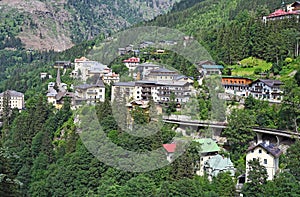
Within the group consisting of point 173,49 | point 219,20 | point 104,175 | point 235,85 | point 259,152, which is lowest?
point 104,175

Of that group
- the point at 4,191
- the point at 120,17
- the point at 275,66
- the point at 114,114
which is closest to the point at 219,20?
the point at 275,66

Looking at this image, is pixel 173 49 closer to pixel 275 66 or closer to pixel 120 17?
pixel 275 66

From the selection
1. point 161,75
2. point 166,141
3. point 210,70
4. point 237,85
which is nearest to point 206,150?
point 166,141

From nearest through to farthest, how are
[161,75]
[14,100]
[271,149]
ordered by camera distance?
[271,149], [161,75], [14,100]

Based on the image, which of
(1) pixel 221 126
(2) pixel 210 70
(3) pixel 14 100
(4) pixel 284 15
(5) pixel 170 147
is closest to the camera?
(5) pixel 170 147

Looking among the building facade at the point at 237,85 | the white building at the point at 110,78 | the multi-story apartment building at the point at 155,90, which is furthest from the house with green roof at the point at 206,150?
the white building at the point at 110,78

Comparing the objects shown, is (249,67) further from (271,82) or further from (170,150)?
(170,150)

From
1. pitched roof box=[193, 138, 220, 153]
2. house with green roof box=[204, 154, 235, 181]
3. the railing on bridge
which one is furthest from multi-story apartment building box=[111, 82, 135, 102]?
house with green roof box=[204, 154, 235, 181]
